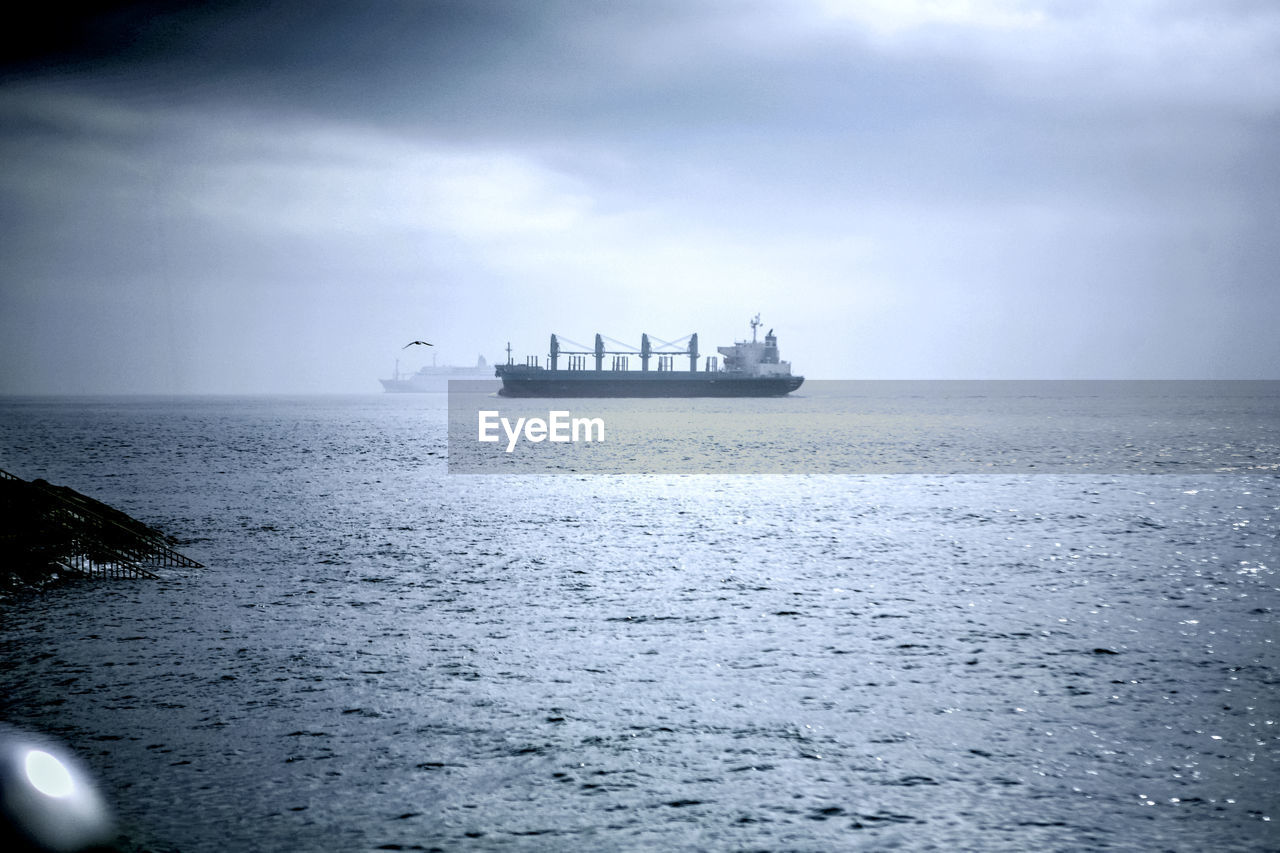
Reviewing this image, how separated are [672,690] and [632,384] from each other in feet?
426

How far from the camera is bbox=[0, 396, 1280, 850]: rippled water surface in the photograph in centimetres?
601

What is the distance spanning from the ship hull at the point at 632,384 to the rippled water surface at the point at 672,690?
11525 centimetres

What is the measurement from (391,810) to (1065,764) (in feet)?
16.2

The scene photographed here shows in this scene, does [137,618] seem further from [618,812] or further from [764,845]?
[764,845]

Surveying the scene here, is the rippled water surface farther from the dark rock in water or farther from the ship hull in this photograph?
the ship hull

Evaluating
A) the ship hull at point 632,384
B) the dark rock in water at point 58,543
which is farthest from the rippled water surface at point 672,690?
the ship hull at point 632,384

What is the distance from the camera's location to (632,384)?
Result: 138375 mm

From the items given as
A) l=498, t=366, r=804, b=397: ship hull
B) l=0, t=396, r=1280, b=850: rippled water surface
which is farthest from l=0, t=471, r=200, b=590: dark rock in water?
l=498, t=366, r=804, b=397: ship hull

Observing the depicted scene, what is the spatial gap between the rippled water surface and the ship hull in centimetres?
11525

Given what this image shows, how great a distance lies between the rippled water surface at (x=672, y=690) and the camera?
19.7ft

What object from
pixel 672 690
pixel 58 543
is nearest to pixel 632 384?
pixel 58 543

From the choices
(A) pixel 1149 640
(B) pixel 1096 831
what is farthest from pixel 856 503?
(B) pixel 1096 831

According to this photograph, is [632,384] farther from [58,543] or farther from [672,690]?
[672,690]

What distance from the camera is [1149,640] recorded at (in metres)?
11.0
